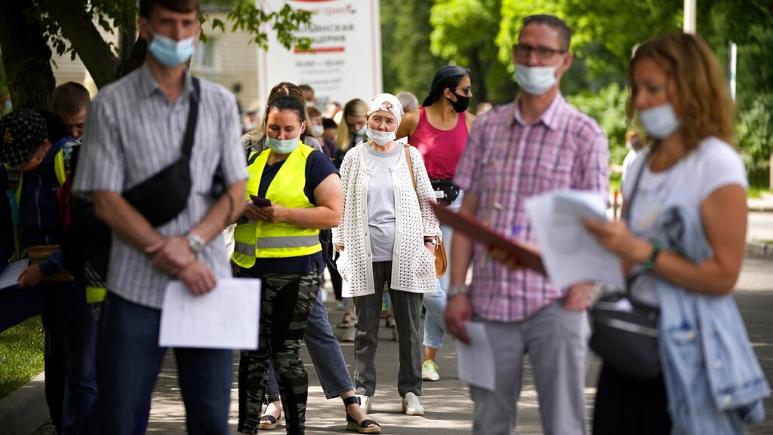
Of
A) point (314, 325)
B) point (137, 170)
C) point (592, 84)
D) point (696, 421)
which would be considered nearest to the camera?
point (696, 421)

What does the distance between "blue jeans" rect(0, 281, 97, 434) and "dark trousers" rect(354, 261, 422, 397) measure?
229 cm

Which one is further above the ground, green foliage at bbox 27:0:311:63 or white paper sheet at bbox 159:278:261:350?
green foliage at bbox 27:0:311:63

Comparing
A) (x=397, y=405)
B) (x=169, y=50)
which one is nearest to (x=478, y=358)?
(x=169, y=50)

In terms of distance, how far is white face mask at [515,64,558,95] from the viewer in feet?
17.1

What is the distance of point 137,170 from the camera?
4953 millimetres

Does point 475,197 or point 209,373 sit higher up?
point 475,197

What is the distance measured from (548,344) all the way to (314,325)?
326cm

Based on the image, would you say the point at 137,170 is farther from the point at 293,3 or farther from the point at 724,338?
the point at 293,3

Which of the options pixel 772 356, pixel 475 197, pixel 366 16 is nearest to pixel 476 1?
pixel 366 16

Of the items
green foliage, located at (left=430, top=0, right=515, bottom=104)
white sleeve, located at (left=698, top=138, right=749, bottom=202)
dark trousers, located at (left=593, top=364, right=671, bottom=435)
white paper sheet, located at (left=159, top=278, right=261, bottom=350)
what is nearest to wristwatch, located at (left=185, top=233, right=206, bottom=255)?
white paper sheet, located at (left=159, top=278, right=261, bottom=350)

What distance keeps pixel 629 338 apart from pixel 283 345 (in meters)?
3.27

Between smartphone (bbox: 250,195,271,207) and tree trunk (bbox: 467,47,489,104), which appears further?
tree trunk (bbox: 467,47,489,104)

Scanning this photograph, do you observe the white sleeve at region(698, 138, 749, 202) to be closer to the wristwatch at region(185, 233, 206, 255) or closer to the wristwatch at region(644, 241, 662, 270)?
the wristwatch at region(644, 241, 662, 270)

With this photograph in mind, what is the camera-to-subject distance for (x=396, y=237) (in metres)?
9.12
